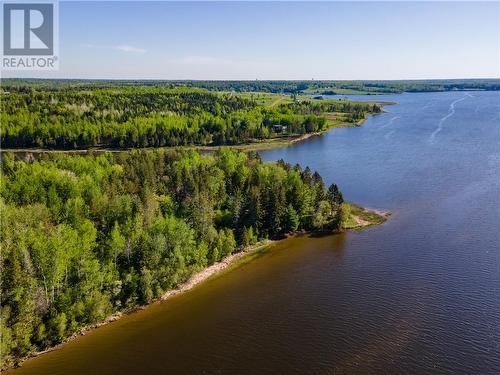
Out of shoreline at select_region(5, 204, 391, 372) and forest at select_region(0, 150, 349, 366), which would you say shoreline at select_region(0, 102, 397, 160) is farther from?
shoreline at select_region(5, 204, 391, 372)

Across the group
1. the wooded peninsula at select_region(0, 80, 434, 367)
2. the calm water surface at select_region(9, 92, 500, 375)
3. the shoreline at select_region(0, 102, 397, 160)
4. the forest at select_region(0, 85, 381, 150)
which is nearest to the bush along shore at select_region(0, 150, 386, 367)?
the wooded peninsula at select_region(0, 80, 434, 367)

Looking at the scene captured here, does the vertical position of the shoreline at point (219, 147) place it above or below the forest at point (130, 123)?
below

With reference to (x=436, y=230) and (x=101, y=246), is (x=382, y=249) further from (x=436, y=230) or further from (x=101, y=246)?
(x=101, y=246)

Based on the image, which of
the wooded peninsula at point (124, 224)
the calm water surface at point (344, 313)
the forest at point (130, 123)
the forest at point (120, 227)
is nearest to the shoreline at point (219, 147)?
the forest at point (130, 123)

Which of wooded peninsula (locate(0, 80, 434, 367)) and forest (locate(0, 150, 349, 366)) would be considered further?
wooded peninsula (locate(0, 80, 434, 367))

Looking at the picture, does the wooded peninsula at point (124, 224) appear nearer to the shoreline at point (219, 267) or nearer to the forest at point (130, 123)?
the shoreline at point (219, 267)

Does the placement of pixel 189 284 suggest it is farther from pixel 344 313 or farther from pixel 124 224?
pixel 344 313

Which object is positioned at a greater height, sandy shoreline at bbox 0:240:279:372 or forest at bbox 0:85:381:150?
forest at bbox 0:85:381:150
